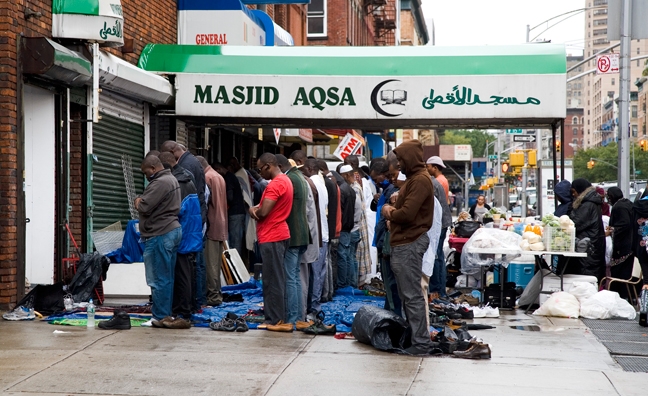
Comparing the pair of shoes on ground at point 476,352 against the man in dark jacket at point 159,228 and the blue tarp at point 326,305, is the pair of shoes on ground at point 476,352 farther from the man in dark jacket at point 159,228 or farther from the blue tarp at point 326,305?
the man in dark jacket at point 159,228

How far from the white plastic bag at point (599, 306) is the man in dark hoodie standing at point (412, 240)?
168 inches

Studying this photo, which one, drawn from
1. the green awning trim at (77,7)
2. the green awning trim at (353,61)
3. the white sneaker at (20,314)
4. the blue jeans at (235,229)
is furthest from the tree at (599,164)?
the white sneaker at (20,314)

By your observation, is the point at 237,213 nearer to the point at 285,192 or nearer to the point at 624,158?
the point at 285,192

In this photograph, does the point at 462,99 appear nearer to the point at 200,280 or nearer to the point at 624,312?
the point at 624,312

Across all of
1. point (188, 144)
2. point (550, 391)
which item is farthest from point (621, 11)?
point (550, 391)

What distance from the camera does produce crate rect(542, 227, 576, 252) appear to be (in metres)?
12.8

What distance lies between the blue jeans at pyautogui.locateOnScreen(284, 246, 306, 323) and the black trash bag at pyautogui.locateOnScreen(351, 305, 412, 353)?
46.9 inches

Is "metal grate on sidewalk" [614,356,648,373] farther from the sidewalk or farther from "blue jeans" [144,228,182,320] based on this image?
"blue jeans" [144,228,182,320]

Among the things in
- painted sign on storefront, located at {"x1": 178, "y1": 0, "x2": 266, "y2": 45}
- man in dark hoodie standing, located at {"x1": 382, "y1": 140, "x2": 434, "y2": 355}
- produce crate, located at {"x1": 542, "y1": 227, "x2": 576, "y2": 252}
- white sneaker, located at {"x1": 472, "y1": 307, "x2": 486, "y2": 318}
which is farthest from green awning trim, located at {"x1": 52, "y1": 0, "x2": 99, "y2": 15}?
produce crate, located at {"x1": 542, "y1": 227, "x2": 576, "y2": 252}

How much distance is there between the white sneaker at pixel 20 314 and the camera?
1054cm

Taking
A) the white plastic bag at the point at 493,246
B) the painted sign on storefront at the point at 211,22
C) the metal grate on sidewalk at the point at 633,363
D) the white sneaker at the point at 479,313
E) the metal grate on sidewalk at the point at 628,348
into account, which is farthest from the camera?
the painted sign on storefront at the point at 211,22

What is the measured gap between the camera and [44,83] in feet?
38.4

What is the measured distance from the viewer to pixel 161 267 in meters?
10.4

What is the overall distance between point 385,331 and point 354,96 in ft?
20.6
